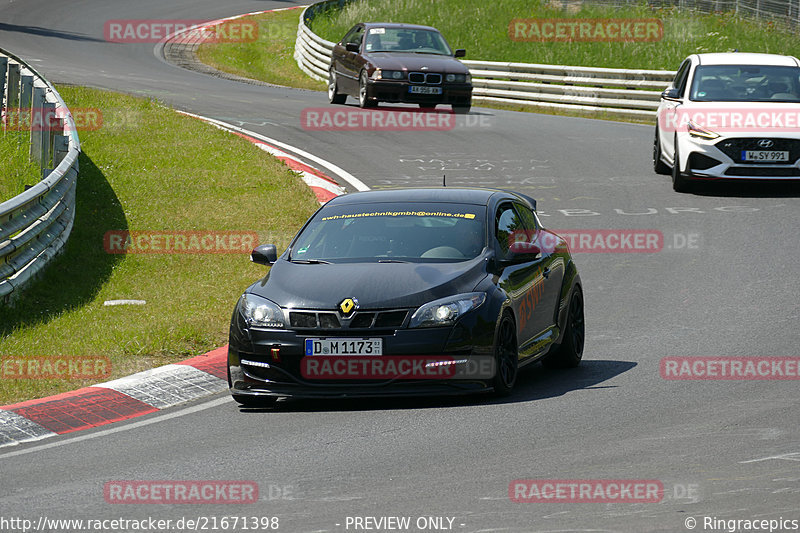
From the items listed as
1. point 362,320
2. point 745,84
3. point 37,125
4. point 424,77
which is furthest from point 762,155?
point 362,320

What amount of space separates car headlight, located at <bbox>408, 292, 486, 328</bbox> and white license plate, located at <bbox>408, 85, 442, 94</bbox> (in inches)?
694

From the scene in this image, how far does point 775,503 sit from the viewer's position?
21.1 ft

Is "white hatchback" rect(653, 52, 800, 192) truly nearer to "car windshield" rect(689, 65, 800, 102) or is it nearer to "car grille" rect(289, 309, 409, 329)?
"car windshield" rect(689, 65, 800, 102)

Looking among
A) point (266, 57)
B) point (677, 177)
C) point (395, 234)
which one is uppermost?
point (395, 234)

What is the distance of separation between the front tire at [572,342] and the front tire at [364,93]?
1637 cm

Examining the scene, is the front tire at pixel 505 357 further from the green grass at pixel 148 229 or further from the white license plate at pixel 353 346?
the green grass at pixel 148 229

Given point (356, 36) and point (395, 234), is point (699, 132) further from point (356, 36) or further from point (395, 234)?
point (356, 36)

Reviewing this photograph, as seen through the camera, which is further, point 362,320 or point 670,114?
point 670,114

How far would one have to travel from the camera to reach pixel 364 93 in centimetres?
2712

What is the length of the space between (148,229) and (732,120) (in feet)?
27.2

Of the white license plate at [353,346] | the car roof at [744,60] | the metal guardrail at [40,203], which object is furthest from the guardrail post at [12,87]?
the white license plate at [353,346]

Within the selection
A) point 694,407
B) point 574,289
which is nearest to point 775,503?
point 694,407

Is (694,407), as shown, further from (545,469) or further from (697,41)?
(697,41)

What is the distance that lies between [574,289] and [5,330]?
4905 mm
